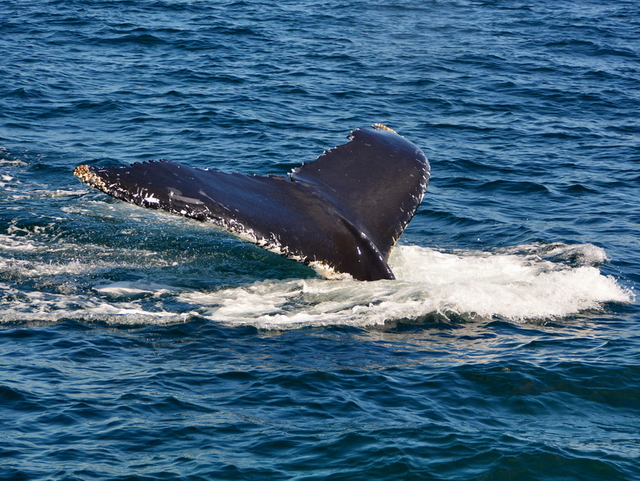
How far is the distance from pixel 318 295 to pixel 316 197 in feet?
5.46

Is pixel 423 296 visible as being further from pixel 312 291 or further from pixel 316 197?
pixel 316 197

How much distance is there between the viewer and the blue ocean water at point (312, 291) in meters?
6.15

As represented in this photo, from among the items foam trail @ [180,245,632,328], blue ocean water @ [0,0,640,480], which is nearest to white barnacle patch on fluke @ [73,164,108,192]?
blue ocean water @ [0,0,640,480]

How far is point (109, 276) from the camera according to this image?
9547 millimetres

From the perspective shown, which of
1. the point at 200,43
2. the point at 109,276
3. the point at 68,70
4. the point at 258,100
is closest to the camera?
the point at 109,276

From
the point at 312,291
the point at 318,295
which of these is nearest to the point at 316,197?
the point at 318,295

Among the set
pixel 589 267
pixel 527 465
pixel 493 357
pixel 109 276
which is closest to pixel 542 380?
pixel 493 357

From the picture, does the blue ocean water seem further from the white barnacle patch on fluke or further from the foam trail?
the white barnacle patch on fluke

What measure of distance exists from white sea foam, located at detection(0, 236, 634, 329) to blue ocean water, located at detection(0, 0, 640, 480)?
37 millimetres

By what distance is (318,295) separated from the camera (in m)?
9.03

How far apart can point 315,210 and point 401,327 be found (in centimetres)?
168

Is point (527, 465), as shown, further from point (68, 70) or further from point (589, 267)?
point (68, 70)

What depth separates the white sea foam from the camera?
8453 millimetres

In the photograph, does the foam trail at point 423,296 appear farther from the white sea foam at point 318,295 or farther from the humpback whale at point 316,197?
the humpback whale at point 316,197
